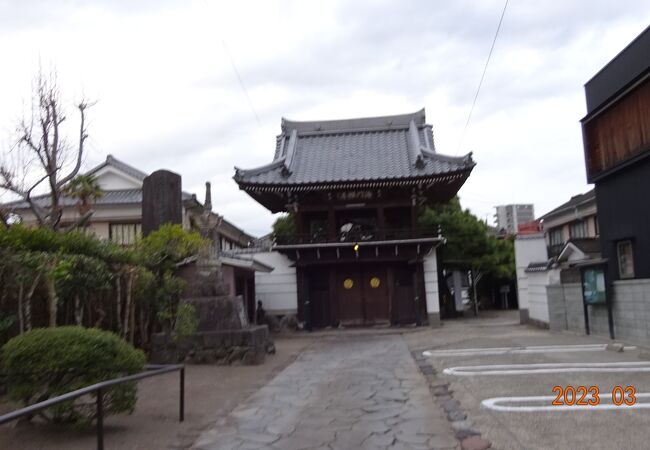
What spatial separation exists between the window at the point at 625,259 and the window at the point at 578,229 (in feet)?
49.2

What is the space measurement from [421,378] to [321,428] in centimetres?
367

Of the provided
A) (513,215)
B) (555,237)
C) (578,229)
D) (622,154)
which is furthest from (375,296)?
(513,215)

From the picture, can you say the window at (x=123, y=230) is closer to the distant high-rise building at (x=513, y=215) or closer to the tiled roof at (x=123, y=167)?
the tiled roof at (x=123, y=167)

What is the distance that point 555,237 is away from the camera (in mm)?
32750

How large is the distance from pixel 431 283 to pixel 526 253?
363 centimetres

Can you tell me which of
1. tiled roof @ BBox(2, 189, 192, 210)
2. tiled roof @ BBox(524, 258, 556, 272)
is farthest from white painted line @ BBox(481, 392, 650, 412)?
tiled roof @ BBox(2, 189, 192, 210)

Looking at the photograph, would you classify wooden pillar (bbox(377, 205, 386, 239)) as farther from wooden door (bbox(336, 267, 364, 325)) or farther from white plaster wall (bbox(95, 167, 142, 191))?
white plaster wall (bbox(95, 167, 142, 191))

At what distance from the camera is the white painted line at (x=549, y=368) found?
8992 millimetres

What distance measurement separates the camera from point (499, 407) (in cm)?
668

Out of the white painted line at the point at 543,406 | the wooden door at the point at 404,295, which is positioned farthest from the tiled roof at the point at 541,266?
the white painted line at the point at 543,406

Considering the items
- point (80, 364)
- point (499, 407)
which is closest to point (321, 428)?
point (499, 407)

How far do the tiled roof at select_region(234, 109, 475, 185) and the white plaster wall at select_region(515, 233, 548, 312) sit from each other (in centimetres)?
349

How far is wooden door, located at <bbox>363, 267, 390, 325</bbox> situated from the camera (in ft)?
72.3
